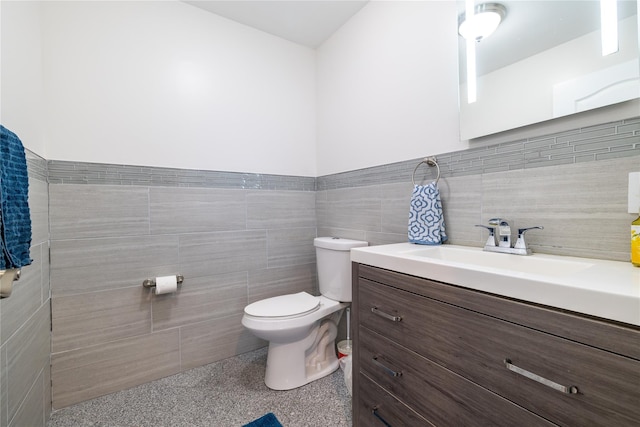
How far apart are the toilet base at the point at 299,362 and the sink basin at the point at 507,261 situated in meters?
0.92

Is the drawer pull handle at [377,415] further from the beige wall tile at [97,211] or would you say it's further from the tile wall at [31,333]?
the beige wall tile at [97,211]

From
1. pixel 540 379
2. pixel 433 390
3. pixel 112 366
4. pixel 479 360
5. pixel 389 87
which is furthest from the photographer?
pixel 389 87

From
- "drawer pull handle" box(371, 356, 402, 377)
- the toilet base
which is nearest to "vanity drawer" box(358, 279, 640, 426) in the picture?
"drawer pull handle" box(371, 356, 402, 377)

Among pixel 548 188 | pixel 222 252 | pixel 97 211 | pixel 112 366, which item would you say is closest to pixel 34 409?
pixel 112 366

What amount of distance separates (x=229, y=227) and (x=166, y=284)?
529 mm

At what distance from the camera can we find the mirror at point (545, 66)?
0.92 meters

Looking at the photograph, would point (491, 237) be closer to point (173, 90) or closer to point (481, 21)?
point (481, 21)

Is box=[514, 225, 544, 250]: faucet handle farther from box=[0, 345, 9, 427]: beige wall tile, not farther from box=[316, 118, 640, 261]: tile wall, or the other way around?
box=[0, 345, 9, 427]: beige wall tile

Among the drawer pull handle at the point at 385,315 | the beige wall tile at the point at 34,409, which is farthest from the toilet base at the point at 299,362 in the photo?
the beige wall tile at the point at 34,409

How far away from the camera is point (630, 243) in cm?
88

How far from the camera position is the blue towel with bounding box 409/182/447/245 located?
54.1 inches

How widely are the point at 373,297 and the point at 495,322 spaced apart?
18.7 inches

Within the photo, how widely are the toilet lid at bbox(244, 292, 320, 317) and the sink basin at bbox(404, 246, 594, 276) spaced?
756 millimetres

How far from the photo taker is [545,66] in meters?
1.08
